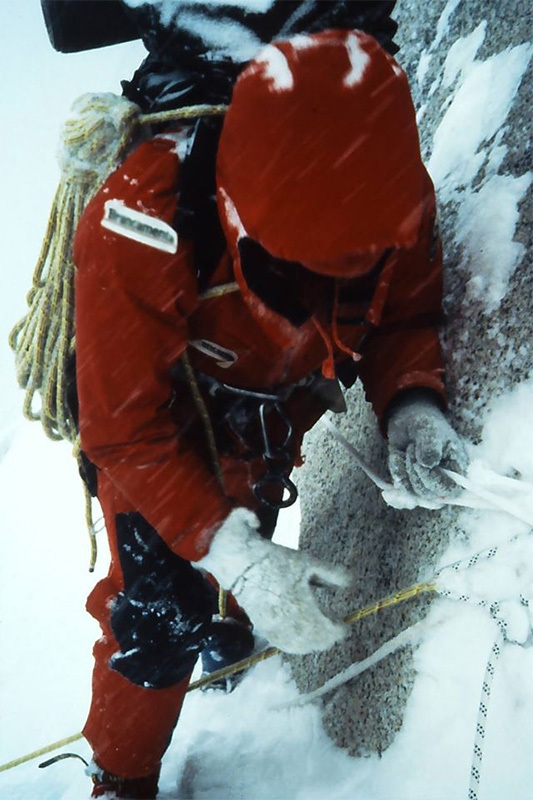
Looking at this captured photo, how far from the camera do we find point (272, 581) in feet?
2.81

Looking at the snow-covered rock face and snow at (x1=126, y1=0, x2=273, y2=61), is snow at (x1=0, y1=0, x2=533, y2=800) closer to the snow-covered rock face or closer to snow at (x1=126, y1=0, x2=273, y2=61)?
the snow-covered rock face

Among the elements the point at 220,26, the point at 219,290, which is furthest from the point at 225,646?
the point at 220,26

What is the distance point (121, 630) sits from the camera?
3.42 ft

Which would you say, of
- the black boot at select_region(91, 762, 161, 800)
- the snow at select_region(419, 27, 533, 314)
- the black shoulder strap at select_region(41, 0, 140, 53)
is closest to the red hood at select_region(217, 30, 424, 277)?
the snow at select_region(419, 27, 533, 314)

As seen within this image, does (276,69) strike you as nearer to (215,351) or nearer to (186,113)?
(186,113)

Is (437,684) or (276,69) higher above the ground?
(276,69)

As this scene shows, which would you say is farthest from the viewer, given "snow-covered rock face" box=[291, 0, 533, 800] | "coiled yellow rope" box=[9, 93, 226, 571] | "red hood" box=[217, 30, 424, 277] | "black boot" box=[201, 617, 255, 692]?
"black boot" box=[201, 617, 255, 692]

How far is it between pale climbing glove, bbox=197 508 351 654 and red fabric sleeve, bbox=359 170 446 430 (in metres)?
0.30

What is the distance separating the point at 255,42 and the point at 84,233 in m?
0.34

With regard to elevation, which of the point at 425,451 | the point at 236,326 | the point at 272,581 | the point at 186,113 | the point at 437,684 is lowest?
the point at 437,684

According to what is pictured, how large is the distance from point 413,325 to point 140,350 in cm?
45

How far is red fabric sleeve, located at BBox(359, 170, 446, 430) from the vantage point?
3.29ft

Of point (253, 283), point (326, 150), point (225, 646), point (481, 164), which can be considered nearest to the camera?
point (326, 150)

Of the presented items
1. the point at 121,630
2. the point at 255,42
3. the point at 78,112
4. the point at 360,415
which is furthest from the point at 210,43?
the point at 121,630
